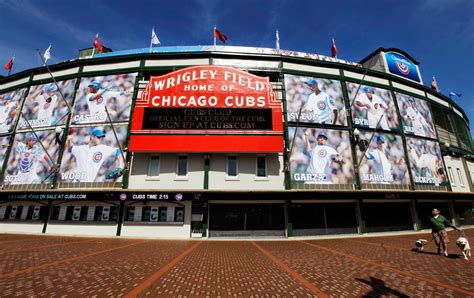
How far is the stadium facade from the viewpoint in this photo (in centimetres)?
1753

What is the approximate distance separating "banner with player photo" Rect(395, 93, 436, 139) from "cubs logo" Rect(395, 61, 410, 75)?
12.2ft

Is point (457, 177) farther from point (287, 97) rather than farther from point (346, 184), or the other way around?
point (287, 97)

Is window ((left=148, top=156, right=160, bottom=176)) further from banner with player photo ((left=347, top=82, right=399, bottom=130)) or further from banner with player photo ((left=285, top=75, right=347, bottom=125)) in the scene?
banner with player photo ((left=347, top=82, right=399, bottom=130))

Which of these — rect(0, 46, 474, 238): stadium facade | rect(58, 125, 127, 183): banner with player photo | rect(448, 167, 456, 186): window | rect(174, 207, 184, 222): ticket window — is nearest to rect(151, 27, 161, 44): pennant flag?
rect(0, 46, 474, 238): stadium facade

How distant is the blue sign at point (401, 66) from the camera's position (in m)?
25.7

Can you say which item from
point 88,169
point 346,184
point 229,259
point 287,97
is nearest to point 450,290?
point 229,259

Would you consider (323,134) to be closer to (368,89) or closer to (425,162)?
(368,89)

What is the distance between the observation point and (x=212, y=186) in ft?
58.5

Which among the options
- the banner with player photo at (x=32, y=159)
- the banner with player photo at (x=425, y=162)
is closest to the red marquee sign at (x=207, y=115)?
the banner with player photo at (x=32, y=159)

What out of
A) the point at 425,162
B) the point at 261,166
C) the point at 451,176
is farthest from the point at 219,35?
the point at 451,176

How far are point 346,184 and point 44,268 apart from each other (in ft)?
63.1

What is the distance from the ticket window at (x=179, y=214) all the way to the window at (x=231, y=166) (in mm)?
4717

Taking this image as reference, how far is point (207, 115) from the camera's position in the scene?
1812 centimetres

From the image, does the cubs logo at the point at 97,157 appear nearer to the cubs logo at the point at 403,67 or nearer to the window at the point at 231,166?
the window at the point at 231,166
